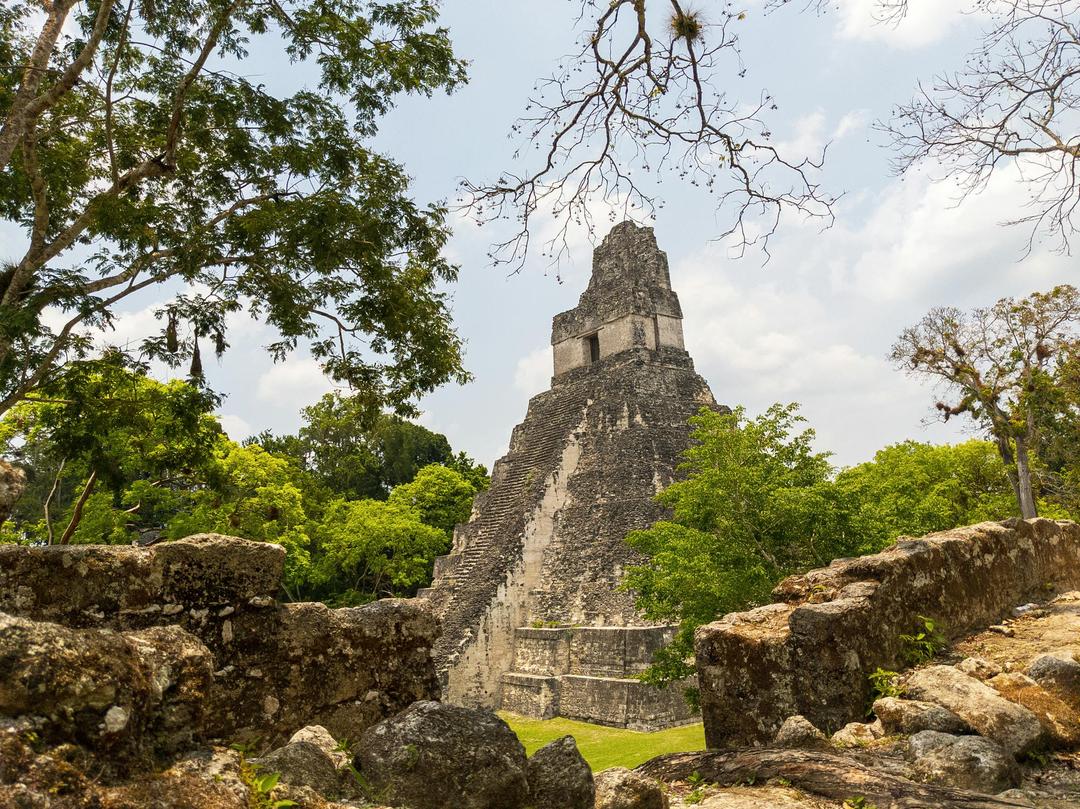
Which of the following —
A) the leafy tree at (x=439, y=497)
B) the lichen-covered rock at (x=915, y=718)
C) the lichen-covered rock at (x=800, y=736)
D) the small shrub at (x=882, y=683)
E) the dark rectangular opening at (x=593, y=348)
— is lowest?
the lichen-covered rock at (x=800, y=736)

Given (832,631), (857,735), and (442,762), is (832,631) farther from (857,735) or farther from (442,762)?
(442,762)

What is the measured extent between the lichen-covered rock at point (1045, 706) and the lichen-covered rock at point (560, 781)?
238cm

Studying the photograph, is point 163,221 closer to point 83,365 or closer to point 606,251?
point 83,365

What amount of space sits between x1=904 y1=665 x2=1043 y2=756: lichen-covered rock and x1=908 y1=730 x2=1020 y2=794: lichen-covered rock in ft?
0.50

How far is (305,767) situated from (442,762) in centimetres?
43

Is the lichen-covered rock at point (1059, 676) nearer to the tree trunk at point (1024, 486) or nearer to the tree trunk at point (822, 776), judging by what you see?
the tree trunk at point (822, 776)

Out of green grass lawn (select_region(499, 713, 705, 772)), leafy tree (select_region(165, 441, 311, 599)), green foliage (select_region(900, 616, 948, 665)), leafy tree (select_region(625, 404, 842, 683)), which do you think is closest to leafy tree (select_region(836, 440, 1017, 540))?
leafy tree (select_region(625, 404, 842, 683))

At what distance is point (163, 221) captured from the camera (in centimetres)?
903

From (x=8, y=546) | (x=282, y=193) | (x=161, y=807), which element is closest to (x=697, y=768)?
(x=161, y=807)

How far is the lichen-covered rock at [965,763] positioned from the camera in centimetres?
316

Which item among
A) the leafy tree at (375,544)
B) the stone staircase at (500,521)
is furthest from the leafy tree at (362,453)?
the stone staircase at (500,521)

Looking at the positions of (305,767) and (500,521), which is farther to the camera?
(500,521)

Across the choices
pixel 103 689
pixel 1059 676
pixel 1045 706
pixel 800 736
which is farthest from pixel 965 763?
pixel 103 689

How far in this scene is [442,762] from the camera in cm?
253
